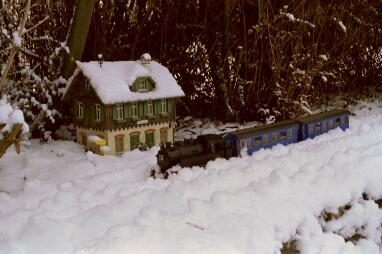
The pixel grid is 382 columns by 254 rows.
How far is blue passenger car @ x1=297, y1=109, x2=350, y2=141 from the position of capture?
19.2 feet

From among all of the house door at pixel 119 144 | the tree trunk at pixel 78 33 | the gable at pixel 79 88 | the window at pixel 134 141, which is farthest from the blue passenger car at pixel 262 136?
the tree trunk at pixel 78 33

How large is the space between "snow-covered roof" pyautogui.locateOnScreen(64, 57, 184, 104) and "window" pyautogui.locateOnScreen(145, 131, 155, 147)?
1.38 feet

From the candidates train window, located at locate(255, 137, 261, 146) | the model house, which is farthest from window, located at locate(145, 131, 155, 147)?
train window, located at locate(255, 137, 261, 146)

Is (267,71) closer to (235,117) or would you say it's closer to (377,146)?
(235,117)

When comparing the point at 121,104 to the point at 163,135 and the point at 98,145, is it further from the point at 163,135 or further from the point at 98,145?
the point at 163,135

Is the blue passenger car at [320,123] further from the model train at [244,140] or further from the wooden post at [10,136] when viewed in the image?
the wooden post at [10,136]

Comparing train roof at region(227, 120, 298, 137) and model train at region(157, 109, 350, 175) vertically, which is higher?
train roof at region(227, 120, 298, 137)

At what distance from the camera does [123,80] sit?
5.19 metres

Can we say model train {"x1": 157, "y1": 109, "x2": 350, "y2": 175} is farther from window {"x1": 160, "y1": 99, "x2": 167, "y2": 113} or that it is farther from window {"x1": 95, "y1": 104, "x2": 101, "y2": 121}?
window {"x1": 95, "y1": 104, "x2": 101, "y2": 121}

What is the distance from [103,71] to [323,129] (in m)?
2.74

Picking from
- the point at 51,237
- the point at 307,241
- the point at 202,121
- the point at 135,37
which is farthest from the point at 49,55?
the point at 307,241

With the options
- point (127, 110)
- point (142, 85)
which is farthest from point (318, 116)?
point (127, 110)

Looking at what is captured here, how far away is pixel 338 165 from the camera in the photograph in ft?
16.0

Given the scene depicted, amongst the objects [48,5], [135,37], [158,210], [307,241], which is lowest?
[307,241]
